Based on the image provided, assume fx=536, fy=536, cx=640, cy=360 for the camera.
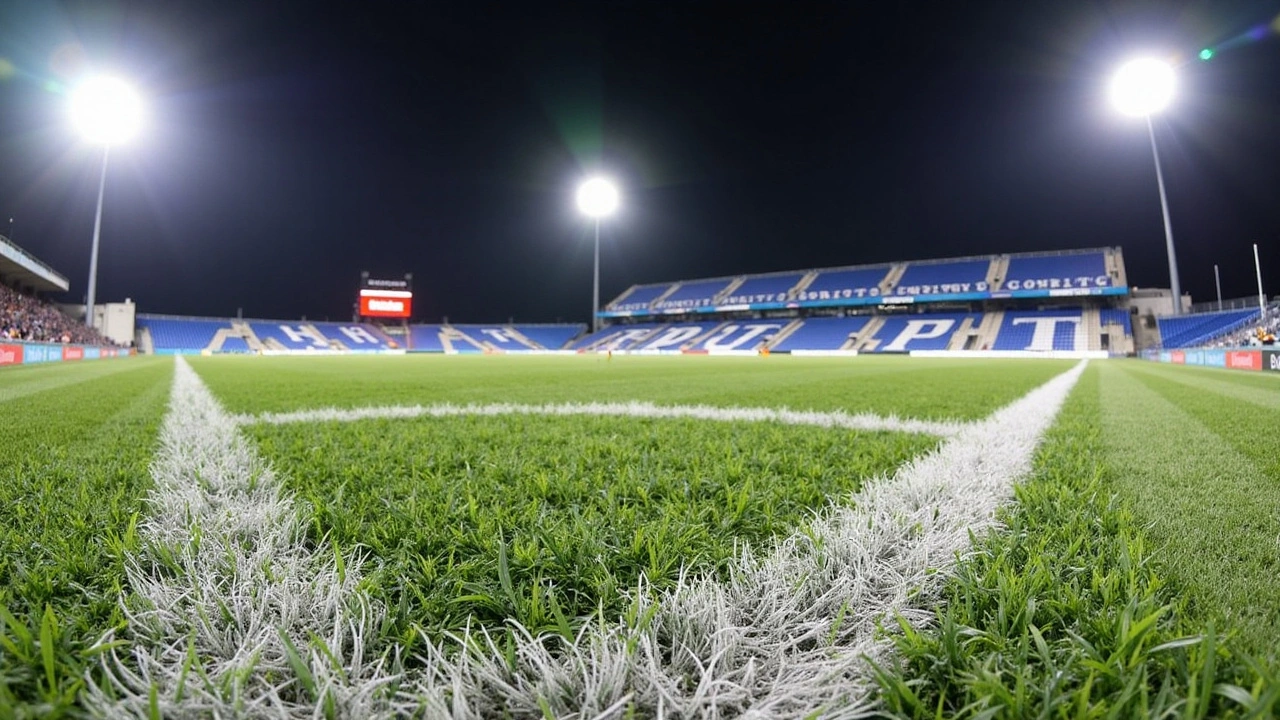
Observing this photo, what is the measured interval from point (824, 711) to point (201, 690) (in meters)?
0.74

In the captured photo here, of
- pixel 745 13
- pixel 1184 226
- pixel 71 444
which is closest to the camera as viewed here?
pixel 71 444

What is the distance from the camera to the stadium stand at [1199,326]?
76.3 ft

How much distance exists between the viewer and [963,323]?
1358 inches

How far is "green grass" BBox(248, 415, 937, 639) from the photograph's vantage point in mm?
932

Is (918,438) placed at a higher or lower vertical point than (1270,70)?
lower

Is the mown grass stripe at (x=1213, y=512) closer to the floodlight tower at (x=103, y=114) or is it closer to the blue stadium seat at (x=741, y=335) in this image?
the floodlight tower at (x=103, y=114)

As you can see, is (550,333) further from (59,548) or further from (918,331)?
(59,548)

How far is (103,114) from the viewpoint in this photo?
23547 mm

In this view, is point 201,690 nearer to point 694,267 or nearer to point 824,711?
point 824,711

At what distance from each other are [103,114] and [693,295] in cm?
3727

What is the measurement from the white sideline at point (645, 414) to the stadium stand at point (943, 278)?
36.8 metres

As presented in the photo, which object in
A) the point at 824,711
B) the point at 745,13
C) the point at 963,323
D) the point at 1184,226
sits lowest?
the point at 824,711

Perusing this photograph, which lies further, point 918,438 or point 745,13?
point 745,13

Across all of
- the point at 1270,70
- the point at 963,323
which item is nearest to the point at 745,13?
the point at 1270,70
